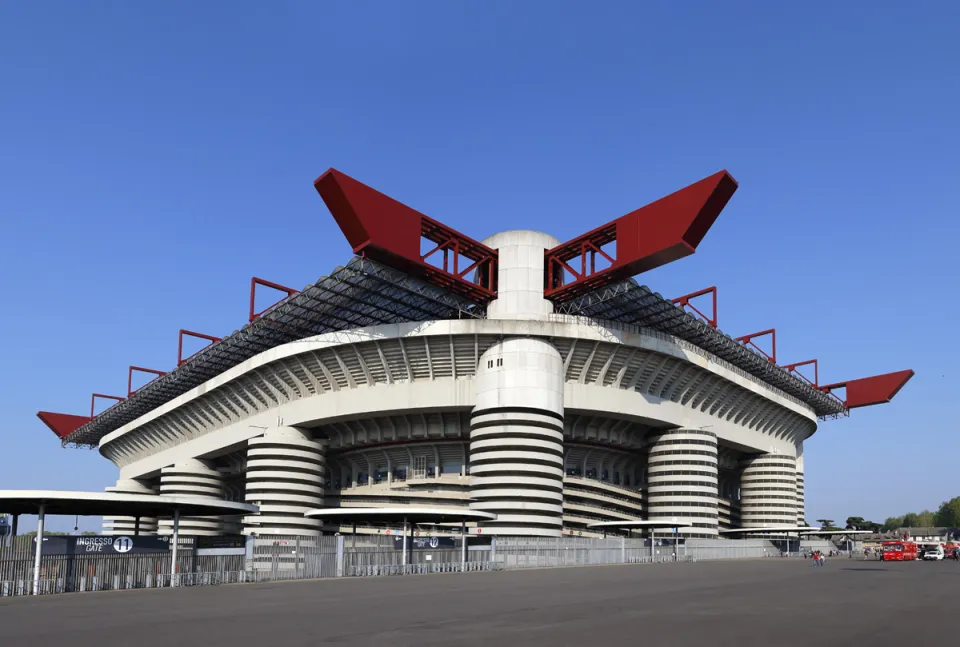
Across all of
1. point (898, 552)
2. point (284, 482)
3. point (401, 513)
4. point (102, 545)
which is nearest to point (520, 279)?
point (401, 513)

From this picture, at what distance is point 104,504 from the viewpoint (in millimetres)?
38281

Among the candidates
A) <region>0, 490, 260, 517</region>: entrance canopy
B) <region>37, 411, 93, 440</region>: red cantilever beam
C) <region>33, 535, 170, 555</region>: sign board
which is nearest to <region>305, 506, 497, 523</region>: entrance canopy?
<region>0, 490, 260, 517</region>: entrance canopy

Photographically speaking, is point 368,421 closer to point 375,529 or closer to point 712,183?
point 375,529

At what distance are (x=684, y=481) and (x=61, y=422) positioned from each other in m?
97.7

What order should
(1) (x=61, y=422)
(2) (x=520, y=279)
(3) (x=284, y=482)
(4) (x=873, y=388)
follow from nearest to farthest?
(2) (x=520, y=279) < (3) (x=284, y=482) < (4) (x=873, y=388) < (1) (x=61, y=422)

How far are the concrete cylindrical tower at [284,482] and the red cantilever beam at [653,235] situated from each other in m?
26.2

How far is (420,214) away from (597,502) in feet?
108

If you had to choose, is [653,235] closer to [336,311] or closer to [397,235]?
[397,235]

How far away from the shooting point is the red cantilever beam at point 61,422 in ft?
432

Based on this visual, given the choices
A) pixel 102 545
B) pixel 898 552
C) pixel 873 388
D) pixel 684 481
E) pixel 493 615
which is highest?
pixel 873 388

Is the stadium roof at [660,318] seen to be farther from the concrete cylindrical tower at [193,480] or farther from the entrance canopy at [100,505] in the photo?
the concrete cylindrical tower at [193,480]

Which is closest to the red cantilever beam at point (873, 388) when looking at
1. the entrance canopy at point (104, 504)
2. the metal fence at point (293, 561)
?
the metal fence at point (293, 561)

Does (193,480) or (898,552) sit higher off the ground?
(193,480)

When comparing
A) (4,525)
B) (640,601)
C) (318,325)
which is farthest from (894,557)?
(4,525)
